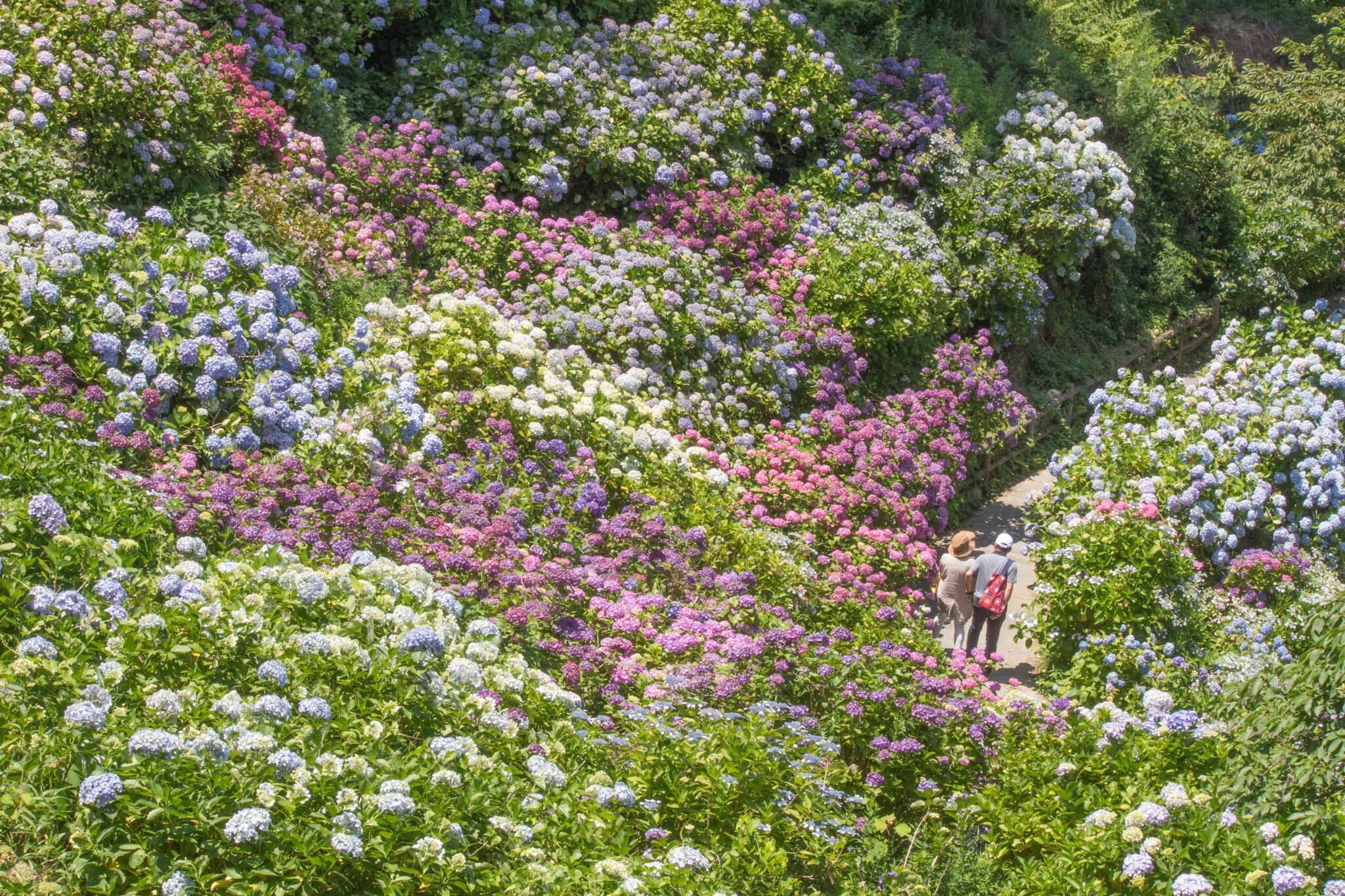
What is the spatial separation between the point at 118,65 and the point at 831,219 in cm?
608

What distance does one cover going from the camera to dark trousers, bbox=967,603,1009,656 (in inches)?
301

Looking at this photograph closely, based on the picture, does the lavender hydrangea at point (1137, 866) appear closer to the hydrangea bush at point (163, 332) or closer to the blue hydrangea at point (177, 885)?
the blue hydrangea at point (177, 885)

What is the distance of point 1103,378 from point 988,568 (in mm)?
5598

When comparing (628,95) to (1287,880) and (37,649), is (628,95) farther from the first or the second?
(1287,880)

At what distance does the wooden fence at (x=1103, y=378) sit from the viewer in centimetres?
1076

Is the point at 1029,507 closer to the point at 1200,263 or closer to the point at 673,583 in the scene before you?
the point at 673,583

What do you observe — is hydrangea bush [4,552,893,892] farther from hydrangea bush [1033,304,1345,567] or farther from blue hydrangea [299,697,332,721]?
hydrangea bush [1033,304,1345,567]

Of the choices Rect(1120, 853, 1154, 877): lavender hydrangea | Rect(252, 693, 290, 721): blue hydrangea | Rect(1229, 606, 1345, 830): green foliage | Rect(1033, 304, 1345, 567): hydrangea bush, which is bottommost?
Rect(252, 693, 290, 721): blue hydrangea

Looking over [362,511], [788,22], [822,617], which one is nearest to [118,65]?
[362,511]

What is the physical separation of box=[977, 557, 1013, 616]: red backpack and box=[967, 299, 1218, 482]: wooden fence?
2.83m

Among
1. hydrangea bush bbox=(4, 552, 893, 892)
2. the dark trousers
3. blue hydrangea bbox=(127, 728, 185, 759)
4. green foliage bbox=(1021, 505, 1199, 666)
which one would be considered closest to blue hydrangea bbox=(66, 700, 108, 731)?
hydrangea bush bbox=(4, 552, 893, 892)

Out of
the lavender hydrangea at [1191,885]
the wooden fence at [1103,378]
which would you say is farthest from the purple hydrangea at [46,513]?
the wooden fence at [1103,378]

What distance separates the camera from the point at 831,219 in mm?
10609

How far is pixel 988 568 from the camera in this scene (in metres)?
7.62
